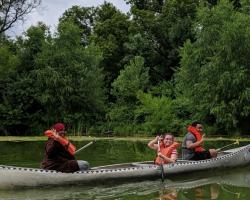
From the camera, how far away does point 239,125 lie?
29141 mm

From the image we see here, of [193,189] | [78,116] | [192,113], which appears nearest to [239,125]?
[192,113]

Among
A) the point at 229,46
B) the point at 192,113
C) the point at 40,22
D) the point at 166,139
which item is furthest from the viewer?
the point at 40,22

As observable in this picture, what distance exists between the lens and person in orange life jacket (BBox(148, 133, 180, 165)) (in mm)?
12609

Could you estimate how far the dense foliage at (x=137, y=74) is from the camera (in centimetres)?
2875

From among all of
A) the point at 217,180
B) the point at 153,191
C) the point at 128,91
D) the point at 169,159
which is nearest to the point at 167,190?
the point at 153,191

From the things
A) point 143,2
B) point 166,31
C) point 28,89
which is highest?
point 143,2

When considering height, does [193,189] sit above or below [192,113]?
below

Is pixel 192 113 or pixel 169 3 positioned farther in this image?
pixel 169 3

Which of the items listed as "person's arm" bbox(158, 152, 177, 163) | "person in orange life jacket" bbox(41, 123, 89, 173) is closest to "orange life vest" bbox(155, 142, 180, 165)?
"person's arm" bbox(158, 152, 177, 163)

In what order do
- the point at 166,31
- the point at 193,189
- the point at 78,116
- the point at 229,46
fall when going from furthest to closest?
the point at 166,31 → the point at 78,116 → the point at 229,46 → the point at 193,189

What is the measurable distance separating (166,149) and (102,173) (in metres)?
1.93

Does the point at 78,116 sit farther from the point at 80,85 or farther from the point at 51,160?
the point at 51,160

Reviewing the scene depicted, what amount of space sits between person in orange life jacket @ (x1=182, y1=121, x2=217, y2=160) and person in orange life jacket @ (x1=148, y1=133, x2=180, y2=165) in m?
0.75

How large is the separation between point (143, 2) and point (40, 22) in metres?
9.97
